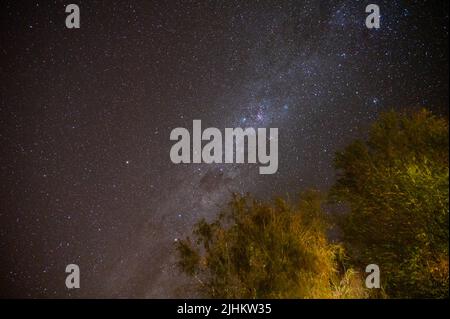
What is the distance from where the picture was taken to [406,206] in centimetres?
1331

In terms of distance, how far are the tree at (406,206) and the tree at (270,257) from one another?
53.3 inches

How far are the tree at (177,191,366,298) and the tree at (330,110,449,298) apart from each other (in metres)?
1.35

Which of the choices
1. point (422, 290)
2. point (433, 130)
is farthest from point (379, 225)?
point (433, 130)

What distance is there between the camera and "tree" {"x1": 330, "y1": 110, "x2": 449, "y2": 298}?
12734 mm

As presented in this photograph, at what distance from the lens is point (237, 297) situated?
14.0 m

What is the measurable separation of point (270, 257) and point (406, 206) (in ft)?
16.1

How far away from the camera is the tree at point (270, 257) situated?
13.6 meters

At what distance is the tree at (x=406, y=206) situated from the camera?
41.8 ft

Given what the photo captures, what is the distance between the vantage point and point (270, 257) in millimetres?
14273

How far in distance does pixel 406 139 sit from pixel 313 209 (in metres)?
4.80

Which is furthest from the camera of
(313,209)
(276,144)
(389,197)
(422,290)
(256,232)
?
(276,144)
